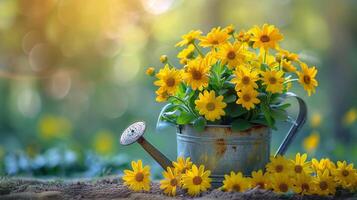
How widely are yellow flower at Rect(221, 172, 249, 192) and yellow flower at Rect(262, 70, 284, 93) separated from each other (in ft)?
0.98

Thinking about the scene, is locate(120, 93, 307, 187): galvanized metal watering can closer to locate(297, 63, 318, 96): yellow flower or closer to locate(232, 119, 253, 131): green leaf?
locate(232, 119, 253, 131): green leaf

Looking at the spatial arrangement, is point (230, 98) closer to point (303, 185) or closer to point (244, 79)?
point (244, 79)

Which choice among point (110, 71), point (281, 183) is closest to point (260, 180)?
point (281, 183)

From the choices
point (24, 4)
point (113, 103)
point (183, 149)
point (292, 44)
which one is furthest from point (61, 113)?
point (183, 149)

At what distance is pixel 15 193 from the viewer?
1.95 metres

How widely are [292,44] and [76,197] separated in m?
5.91

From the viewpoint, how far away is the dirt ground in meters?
1.87

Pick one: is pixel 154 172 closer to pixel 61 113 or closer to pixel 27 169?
pixel 27 169

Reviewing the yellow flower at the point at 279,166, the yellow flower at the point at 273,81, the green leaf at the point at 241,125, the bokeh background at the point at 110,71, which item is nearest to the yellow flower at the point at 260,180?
the yellow flower at the point at 279,166

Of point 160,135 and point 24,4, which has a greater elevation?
point 24,4

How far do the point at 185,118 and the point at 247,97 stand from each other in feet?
0.80

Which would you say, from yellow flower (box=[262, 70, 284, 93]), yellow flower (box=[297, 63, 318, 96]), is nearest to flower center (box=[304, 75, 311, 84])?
yellow flower (box=[297, 63, 318, 96])

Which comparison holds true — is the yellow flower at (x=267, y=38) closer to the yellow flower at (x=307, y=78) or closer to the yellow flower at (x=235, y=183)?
the yellow flower at (x=307, y=78)

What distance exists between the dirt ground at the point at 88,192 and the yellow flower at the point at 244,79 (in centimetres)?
34
